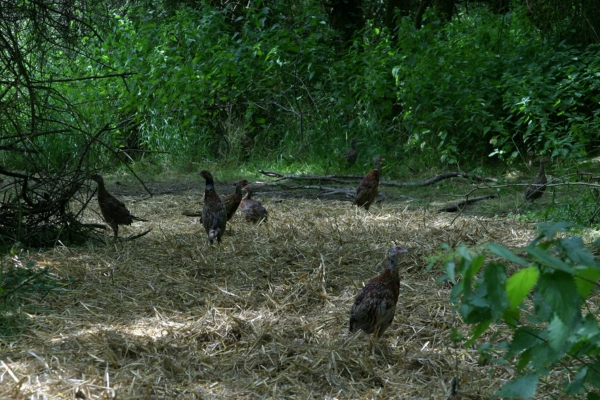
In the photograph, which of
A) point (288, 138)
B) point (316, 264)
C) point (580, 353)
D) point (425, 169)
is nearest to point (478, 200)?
point (425, 169)

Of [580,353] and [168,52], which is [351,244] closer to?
[580,353]

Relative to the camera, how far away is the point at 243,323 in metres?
4.95

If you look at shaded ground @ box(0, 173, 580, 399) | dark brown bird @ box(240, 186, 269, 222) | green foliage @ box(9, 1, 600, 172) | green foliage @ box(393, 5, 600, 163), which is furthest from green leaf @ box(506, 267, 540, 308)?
green foliage @ box(9, 1, 600, 172)

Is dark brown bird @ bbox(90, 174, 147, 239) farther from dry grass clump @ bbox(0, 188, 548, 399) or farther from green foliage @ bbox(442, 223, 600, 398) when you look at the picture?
green foliage @ bbox(442, 223, 600, 398)

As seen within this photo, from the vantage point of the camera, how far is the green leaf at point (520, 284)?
2092mm

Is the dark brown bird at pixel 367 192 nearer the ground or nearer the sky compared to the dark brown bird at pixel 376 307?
nearer the ground

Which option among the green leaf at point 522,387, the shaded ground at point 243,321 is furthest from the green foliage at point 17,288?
the green leaf at point 522,387

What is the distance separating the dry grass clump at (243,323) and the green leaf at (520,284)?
1.37 metres

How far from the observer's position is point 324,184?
39.1ft

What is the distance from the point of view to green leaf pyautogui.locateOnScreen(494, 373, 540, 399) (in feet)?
8.51

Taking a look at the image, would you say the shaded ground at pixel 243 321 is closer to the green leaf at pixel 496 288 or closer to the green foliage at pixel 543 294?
the green foliage at pixel 543 294

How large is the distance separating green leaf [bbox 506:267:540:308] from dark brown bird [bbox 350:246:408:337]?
8.31ft

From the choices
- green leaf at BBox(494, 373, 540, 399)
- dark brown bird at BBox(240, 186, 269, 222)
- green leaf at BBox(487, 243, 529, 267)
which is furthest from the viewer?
dark brown bird at BBox(240, 186, 269, 222)

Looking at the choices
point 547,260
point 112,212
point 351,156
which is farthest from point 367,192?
point 547,260
